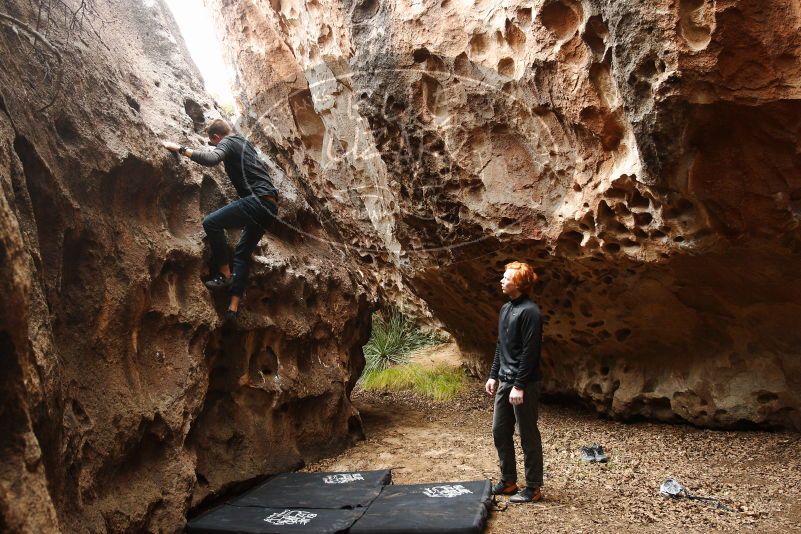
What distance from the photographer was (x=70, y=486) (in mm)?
3445

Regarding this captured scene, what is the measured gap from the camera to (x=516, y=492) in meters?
4.50

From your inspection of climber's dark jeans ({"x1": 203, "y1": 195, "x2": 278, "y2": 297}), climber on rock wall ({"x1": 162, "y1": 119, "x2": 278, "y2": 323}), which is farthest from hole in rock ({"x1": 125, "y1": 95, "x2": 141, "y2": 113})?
climber's dark jeans ({"x1": 203, "y1": 195, "x2": 278, "y2": 297})

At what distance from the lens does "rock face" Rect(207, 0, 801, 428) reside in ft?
13.5

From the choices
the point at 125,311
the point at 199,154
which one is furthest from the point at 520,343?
the point at 199,154

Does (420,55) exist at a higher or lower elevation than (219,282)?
higher

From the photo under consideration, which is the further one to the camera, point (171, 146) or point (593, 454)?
point (593, 454)

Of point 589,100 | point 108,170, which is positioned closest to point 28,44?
point 108,170

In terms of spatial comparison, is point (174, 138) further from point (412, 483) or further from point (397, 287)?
point (397, 287)

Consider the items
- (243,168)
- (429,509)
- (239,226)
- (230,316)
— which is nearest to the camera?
(429,509)

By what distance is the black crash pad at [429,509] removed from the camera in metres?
3.83

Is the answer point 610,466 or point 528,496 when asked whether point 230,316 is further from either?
point 610,466

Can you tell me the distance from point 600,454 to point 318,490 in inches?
91.3

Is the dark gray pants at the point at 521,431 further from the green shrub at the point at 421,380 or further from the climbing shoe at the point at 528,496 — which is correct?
the green shrub at the point at 421,380

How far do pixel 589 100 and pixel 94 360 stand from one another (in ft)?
12.5
